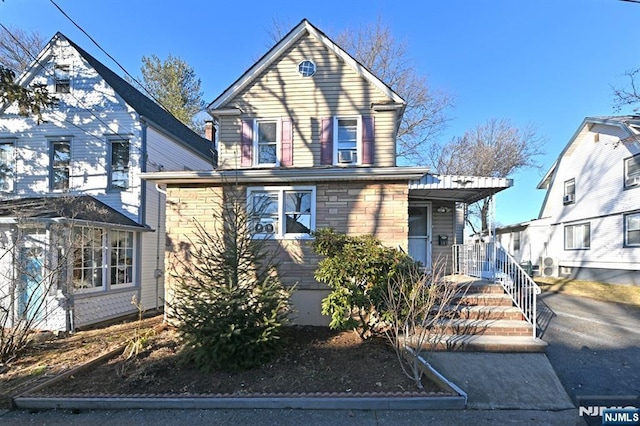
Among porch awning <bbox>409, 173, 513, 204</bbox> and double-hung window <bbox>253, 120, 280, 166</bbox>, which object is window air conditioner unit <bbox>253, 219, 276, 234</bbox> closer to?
double-hung window <bbox>253, 120, 280, 166</bbox>

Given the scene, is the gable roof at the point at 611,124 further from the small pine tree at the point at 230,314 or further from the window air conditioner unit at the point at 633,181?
the small pine tree at the point at 230,314

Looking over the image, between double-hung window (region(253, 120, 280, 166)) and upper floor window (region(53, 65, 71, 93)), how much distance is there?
23.3ft

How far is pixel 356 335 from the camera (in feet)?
21.9

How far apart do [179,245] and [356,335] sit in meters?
4.58

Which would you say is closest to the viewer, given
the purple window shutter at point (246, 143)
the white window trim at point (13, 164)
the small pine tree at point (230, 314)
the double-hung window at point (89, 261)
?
the small pine tree at point (230, 314)

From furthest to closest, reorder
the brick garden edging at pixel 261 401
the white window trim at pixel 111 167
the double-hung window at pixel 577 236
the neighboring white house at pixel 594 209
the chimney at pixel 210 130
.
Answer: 1. the chimney at pixel 210 130
2. the double-hung window at pixel 577 236
3. the neighboring white house at pixel 594 209
4. the white window trim at pixel 111 167
5. the brick garden edging at pixel 261 401

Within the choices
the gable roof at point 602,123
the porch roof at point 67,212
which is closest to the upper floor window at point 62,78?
the porch roof at point 67,212

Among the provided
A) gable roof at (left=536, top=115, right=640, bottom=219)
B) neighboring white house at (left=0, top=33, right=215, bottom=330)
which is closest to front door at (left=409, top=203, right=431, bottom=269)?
gable roof at (left=536, top=115, right=640, bottom=219)

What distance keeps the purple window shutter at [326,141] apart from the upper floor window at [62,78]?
8880mm

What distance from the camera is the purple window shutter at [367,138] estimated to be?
9.52 metres

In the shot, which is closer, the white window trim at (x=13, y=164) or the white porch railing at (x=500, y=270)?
the white porch railing at (x=500, y=270)

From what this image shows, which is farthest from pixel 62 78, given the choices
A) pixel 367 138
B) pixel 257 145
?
pixel 367 138

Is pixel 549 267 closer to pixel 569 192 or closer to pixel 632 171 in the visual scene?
pixel 569 192

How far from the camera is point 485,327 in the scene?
20.3ft
